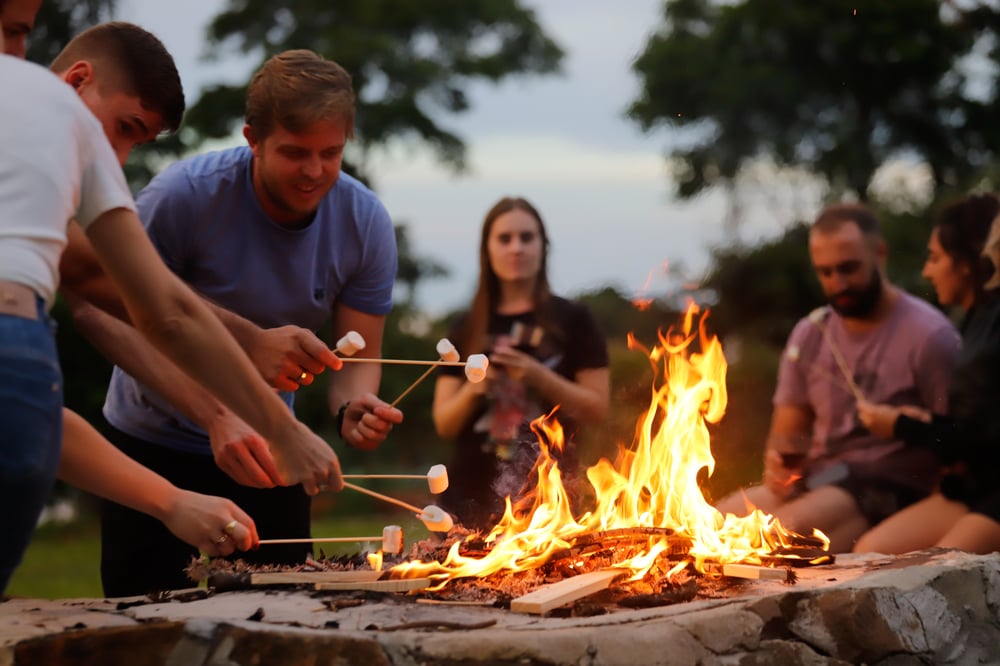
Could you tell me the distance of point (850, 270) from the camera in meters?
6.07

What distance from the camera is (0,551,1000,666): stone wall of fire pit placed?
9.48ft

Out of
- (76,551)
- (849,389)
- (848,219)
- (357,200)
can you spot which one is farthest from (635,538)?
(76,551)

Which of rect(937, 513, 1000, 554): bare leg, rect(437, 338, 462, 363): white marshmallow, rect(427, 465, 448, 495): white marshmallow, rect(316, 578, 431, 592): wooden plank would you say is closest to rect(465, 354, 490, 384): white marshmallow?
rect(437, 338, 462, 363): white marshmallow

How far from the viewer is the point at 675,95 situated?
17.7 metres

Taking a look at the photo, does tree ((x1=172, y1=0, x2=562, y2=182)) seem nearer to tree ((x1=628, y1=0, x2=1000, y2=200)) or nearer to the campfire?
tree ((x1=628, y1=0, x2=1000, y2=200))

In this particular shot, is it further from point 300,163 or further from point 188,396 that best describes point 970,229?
point 188,396

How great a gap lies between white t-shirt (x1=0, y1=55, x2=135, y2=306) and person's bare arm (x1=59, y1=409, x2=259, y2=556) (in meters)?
1.04

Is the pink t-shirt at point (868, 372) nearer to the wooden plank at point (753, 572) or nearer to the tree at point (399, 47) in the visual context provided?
the wooden plank at point (753, 572)

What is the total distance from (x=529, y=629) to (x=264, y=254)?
189 centimetres

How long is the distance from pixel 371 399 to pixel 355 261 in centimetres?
66

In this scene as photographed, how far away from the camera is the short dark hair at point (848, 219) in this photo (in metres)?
6.16

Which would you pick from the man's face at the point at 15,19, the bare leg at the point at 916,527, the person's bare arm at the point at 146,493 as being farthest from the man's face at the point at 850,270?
the man's face at the point at 15,19

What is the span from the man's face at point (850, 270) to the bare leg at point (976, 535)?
49.2 inches

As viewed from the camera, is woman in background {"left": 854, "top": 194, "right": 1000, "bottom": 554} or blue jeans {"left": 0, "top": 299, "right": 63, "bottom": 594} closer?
blue jeans {"left": 0, "top": 299, "right": 63, "bottom": 594}
